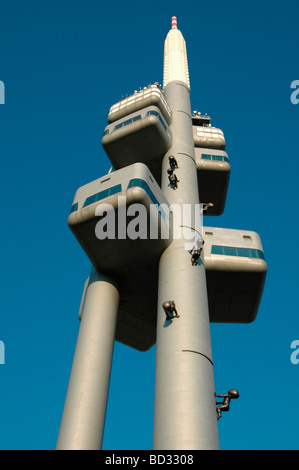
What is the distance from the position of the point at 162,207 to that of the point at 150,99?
53.5ft

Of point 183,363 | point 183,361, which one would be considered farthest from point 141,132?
point 183,363

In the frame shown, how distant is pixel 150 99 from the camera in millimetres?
44688

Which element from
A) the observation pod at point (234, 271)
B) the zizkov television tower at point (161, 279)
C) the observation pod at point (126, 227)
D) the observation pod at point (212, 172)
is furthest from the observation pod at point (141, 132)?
the observation pod at point (234, 271)

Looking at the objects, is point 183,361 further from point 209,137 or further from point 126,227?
point 209,137

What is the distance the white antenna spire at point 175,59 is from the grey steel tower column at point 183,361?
964 inches

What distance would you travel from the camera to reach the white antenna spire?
55.7m

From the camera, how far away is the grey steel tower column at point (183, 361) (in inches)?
891

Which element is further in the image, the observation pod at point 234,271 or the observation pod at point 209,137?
the observation pod at point 209,137

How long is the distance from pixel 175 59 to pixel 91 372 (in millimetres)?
44407

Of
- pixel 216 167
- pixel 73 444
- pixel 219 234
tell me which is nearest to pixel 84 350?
pixel 73 444

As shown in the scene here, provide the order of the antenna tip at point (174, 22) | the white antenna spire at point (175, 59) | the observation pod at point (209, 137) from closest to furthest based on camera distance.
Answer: the observation pod at point (209, 137) → the white antenna spire at point (175, 59) → the antenna tip at point (174, 22)

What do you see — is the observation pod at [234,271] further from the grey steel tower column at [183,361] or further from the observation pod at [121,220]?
the observation pod at [121,220]

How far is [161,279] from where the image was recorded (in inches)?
1241

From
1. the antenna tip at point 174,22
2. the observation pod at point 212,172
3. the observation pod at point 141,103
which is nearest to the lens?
the observation pod at point 141,103
